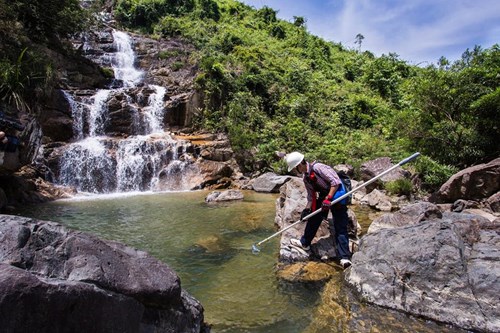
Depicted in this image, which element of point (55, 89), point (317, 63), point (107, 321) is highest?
point (317, 63)

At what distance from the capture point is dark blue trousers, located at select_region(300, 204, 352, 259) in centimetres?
548

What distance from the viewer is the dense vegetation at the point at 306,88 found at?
1313 centimetres

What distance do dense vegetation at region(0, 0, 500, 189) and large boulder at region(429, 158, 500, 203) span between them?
7.41ft

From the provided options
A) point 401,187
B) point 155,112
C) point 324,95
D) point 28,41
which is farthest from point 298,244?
point 324,95

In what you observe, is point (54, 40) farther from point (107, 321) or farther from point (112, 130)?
point (107, 321)

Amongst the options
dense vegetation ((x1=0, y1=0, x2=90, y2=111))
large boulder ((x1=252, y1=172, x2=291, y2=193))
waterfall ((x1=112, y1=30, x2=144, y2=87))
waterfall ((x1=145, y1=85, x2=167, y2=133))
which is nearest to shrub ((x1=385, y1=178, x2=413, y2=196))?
large boulder ((x1=252, y1=172, x2=291, y2=193))

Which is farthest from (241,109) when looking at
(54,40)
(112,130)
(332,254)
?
(332,254)

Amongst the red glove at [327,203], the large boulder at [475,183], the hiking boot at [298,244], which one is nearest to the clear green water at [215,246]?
the hiking boot at [298,244]

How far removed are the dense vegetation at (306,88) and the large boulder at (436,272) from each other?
972 centimetres

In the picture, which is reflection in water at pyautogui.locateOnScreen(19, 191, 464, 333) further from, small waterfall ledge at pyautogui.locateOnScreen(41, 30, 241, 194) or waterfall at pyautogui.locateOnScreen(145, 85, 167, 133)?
waterfall at pyautogui.locateOnScreen(145, 85, 167, 133)

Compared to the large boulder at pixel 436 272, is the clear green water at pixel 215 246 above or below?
below

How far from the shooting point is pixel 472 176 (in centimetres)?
1054

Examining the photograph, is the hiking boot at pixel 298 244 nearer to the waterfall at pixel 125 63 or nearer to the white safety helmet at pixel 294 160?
the white safety helmet at pixel 294 160

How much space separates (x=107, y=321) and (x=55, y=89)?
2277 cm
